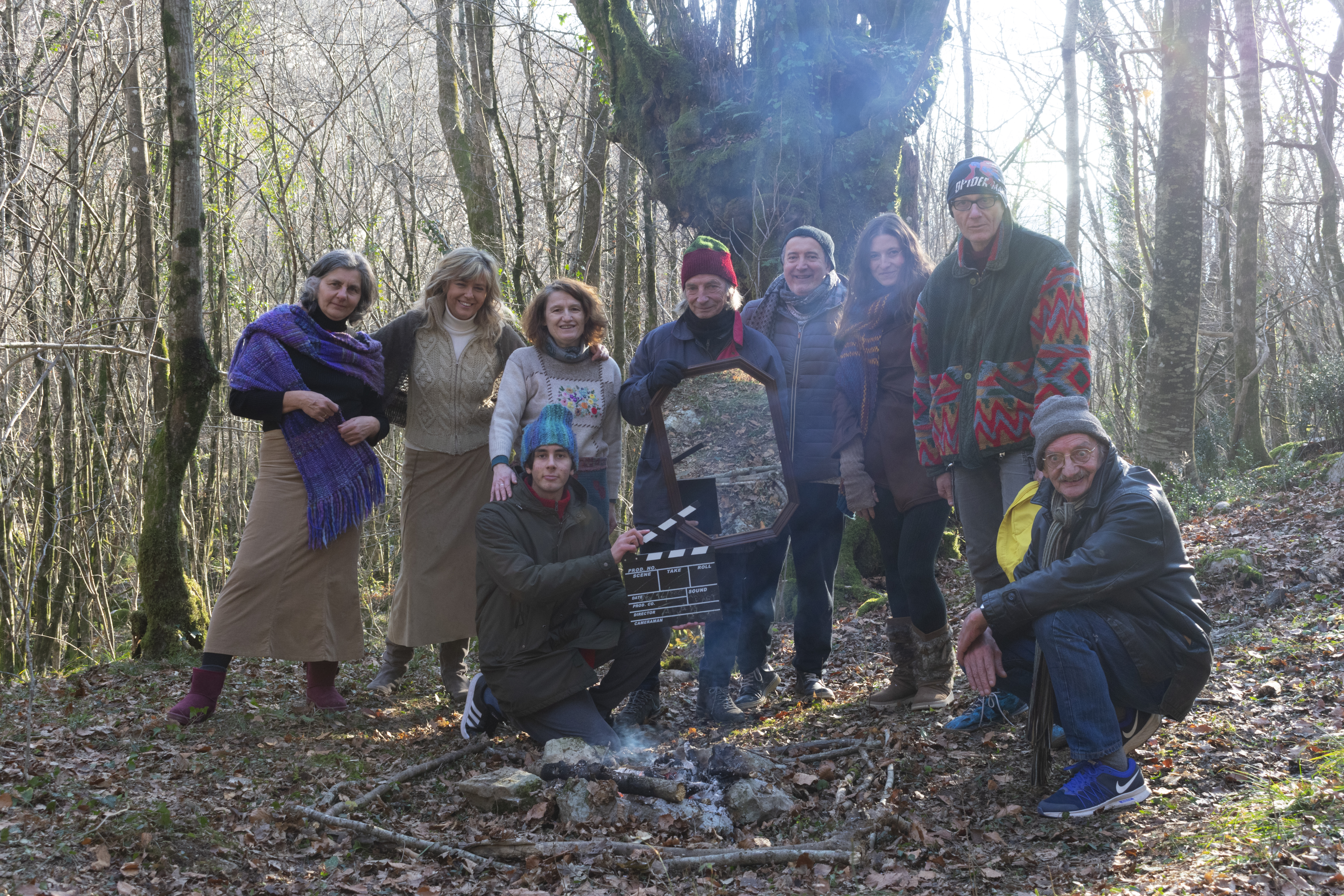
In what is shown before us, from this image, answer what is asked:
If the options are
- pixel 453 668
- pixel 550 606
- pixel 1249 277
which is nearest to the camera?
pixel 550 606

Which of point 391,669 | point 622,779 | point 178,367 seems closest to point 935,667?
point 622,779

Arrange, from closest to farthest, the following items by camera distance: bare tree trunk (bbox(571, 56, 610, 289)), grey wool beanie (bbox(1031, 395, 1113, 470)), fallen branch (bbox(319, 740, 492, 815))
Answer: grey wool beanie (bbox(1031, 395, 1113, 470)) < fallen branch (bbox(319, 740, 492, 815)) < bare tree trunk (bbox(571, 56, 610, 289))

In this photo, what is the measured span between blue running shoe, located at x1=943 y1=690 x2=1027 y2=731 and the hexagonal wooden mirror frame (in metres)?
1.32

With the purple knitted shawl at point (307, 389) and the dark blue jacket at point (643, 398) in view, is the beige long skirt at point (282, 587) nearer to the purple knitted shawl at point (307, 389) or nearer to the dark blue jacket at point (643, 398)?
the purple knitted shawl at point (307, 389)

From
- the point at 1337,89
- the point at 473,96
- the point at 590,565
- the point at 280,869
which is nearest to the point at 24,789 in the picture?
the point at 280,869

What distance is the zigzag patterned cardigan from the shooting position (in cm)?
396

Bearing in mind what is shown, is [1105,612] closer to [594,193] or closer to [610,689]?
[610,689]

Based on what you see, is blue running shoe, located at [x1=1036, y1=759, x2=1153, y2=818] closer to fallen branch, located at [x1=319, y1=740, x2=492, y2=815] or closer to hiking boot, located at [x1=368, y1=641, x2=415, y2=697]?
fallen branch, located at [x1=319, y1=740, x2=492, y2=815]

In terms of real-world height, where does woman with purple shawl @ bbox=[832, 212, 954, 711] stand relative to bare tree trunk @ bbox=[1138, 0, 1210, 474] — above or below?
below

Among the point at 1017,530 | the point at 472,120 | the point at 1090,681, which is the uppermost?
the point at 472,120

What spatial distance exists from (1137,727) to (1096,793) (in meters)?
0.39

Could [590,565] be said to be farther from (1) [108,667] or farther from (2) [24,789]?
(1) [108,667]

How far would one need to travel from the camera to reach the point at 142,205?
7.97m

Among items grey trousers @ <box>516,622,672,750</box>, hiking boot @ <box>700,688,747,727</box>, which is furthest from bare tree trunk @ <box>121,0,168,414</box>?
hiking boot @ <box>700,688,747,727</box>
